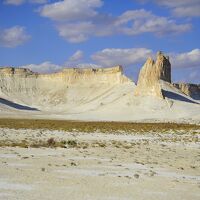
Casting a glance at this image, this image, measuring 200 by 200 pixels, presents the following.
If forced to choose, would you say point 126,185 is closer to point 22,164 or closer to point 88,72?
point 22,164

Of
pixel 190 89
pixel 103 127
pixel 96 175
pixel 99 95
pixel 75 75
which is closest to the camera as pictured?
pixel 96 175

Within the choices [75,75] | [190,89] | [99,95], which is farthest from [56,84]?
[190,89]

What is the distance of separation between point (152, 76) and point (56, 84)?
5564cm

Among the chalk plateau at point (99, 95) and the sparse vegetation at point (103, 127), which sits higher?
the chalk plateau at point (99, 95)

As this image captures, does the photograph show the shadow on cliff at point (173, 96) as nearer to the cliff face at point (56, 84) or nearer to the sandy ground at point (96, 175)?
the cliff face at point (56, 84)

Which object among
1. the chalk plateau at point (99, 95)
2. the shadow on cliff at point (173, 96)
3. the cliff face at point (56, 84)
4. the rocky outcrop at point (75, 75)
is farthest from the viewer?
the cliff face at point (56, 84)

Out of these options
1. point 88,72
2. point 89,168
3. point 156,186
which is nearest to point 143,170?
point 89,168

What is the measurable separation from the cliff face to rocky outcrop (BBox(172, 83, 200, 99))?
1658 cm

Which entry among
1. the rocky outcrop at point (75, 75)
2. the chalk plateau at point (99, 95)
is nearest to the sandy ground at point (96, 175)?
the chalk plateau at point (99, 95)

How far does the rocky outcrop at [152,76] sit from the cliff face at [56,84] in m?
32.1

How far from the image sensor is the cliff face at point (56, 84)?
445 feet

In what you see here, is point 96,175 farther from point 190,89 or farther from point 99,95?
point 190,89

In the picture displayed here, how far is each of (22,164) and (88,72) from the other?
125538mm

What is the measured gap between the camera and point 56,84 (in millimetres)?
145250
